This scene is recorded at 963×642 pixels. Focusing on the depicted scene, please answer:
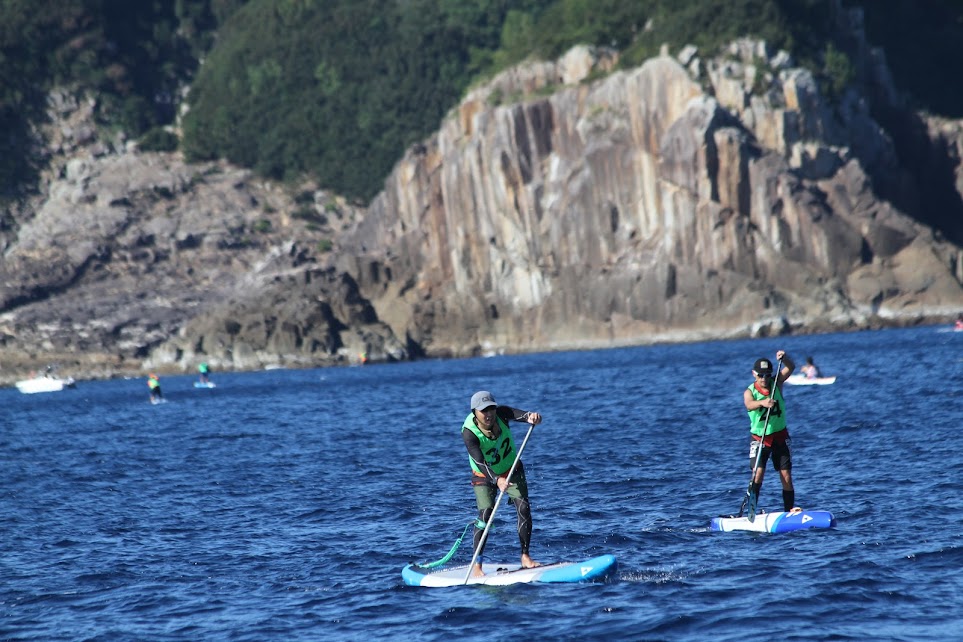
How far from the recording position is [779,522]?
21.3 m

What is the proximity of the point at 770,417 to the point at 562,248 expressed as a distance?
97.7 m

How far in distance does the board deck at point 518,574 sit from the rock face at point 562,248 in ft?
300

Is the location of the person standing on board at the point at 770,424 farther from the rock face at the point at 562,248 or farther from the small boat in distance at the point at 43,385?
the small boat in distance at the point at 43,385

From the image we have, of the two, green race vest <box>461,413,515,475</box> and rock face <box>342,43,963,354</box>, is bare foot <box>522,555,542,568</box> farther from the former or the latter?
rock face <box>342,43,963,354</box>

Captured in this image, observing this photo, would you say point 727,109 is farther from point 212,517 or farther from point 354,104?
point 212,517

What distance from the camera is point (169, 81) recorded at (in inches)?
7372

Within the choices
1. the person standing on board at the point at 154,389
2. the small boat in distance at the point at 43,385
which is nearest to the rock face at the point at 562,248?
the small boat in distance at the point at 43,385

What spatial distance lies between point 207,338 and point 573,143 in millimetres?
39076

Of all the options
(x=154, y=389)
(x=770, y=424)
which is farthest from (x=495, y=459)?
(x=154, y=389)

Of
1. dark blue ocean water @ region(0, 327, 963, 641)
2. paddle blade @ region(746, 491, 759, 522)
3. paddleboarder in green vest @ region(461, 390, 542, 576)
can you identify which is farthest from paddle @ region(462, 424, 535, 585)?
paddle blade @ region(746, 491, 759, 522)

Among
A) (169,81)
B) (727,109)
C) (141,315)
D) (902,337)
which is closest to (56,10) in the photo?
(169,81)

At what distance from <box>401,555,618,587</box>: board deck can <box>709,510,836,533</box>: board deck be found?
3863mm

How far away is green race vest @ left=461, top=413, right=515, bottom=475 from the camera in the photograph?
1819cm

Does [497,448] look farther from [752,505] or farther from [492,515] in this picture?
[752,505]
